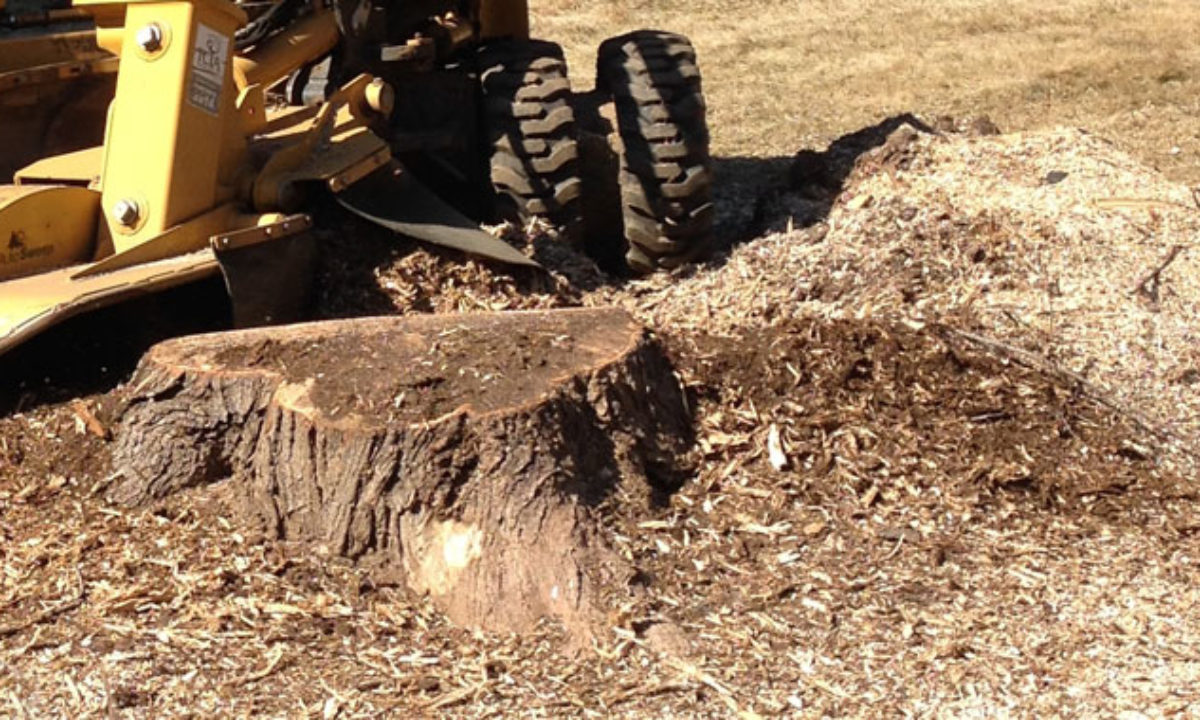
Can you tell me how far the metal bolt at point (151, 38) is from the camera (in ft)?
17.5

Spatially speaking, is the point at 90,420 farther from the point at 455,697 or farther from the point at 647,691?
the point at 647,691

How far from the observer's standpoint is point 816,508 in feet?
16.0

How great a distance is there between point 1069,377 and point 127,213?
9.76 feet

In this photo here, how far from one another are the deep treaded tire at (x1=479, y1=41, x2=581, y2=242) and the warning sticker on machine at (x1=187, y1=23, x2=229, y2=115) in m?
1.41

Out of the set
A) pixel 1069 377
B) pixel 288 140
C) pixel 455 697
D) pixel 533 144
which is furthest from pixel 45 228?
pixel 1069 377

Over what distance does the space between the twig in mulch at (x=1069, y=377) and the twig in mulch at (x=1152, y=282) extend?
2.16ft

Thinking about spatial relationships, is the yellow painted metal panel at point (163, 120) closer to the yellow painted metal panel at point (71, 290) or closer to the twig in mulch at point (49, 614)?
the yellow painted metal panel at point (71, 290)

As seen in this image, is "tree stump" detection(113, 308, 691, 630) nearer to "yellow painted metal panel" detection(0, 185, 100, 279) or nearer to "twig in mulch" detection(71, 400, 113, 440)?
"twig in mulch" detection(71, 400, 113, 440)

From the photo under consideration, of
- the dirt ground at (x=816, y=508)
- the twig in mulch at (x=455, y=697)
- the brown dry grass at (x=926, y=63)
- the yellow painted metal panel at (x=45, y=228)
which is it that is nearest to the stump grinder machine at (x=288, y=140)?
the yellow painted metal panel at (x=45, y=228)

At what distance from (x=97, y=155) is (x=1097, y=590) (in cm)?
353

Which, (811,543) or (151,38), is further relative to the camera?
(151,38)

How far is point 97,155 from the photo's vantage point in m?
5.93

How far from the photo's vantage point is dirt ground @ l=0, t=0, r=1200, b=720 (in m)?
4.14

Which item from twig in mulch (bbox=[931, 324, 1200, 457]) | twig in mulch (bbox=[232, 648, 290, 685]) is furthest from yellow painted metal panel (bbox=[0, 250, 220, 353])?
twig in mulch (bbox=[931, 324, 1200, 457])
